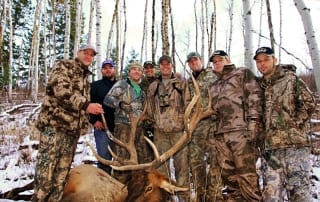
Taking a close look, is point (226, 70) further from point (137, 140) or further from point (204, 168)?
point (137, 140)

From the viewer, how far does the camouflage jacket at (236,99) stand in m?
5.46

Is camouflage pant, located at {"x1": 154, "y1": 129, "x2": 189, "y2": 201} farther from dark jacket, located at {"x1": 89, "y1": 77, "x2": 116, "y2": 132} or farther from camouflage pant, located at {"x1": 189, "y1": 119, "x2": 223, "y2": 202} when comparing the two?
dark jacket, located at {"x1": 89, "y1": 77, "x2": 116, "y2": 132}

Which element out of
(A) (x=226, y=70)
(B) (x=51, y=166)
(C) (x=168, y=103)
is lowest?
(B) (x=51, y=166)

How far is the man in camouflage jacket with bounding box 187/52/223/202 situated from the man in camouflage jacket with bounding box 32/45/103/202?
1.75 m

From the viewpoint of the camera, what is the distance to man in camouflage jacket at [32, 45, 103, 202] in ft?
17.6

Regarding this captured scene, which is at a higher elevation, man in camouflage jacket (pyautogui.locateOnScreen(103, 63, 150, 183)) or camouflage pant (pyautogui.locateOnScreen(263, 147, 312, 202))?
man in camouflage jacket (pyautogui.locateOnScreen(103, 63, 150, 183))

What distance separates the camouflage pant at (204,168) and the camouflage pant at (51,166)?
1.98 m

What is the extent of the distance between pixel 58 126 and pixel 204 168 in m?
2.42

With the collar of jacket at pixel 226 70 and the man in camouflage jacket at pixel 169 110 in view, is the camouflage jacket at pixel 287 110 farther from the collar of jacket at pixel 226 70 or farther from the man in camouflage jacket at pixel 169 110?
the man in camouflage jacket at pixel 169 110

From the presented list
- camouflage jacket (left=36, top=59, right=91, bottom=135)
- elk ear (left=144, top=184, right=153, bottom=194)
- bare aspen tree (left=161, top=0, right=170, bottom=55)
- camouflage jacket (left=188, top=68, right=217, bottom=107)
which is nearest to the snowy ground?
camouflage jacket (left=36, top=59, right=91, bottom=135)

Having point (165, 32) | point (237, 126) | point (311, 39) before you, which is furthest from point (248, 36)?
point (237, 126)

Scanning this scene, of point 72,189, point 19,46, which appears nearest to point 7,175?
point 72,189

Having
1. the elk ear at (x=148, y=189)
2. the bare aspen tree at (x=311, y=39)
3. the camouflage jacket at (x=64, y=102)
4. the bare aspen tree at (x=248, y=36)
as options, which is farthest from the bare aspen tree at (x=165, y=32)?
the elk ear at (x=148, y=189)

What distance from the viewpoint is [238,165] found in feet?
18.1
